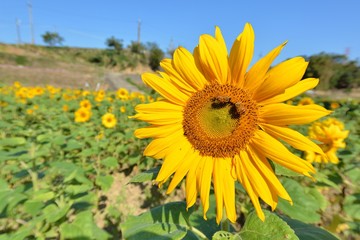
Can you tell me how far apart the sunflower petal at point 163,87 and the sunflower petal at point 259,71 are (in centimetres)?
32

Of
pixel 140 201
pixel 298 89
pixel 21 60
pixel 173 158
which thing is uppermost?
pixel 21 60

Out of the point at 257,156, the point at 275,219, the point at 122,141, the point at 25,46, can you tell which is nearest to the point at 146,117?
the point at 257,156

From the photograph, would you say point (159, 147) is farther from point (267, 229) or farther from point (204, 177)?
point (267, 229)

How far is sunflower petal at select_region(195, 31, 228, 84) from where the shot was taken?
45.2 inches

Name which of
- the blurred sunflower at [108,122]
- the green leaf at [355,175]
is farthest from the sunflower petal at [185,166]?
the blurred sunflower at [108,122]

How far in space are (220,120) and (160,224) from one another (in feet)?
1.76

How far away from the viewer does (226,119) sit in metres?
1.27

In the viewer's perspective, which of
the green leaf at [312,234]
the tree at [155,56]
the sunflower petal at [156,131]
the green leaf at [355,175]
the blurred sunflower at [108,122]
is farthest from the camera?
the tree at [155,56]

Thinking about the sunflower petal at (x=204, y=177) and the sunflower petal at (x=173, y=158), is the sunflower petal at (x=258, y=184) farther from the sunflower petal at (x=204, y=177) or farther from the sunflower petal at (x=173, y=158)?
the sunflower petal at (x=173, y=158)

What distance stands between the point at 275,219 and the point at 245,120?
0.40 meters

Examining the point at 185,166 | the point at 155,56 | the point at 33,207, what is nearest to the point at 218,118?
the point at 185,166

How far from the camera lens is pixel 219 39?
1.16 meters

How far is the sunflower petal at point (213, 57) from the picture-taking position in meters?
1.15

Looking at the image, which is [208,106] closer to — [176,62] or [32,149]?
[176,62]
